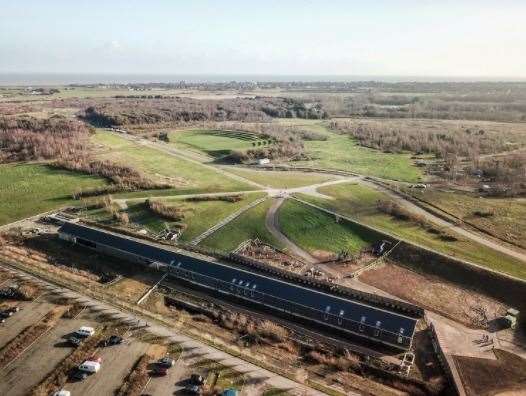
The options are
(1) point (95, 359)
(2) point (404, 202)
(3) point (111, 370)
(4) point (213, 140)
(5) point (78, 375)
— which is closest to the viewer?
(5) point (78, 375)

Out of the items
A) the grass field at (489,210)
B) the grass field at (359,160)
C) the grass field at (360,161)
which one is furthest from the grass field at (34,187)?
the grass field at (489,210)

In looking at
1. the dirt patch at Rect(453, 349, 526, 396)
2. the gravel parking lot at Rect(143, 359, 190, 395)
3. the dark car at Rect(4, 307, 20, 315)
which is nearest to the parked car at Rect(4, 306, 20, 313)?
the dark car at Rect(4, 307, 20, 315)

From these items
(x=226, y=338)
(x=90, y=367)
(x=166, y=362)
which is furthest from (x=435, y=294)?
(x=90, y=367)

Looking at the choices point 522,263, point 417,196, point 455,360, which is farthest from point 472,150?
point 455,360

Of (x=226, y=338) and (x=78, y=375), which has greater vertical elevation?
(x=78, y=375)

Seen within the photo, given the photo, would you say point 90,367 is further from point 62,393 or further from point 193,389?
point 193,389
